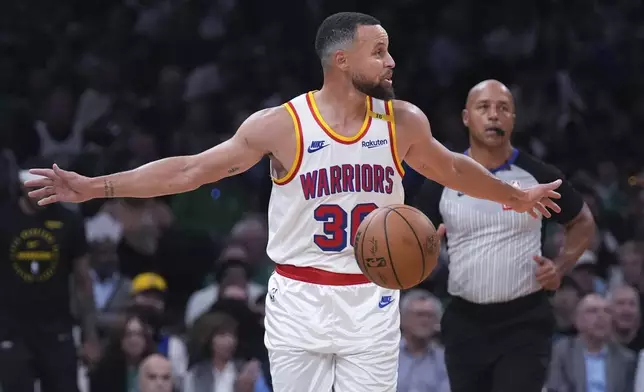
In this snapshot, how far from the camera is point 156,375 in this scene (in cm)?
814

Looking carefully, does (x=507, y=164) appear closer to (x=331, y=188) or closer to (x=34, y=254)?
(x=331, y=188)

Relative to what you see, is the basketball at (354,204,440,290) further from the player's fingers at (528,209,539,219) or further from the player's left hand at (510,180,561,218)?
the player's fingers at (528,209,539,219)

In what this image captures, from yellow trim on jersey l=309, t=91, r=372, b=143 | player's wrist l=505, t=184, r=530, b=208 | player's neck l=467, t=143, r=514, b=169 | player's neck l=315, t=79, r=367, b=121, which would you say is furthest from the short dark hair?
player's neck l=467, t=143, r=514, b=169

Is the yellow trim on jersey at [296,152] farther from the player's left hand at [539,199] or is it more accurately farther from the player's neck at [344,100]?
the player's left hand at [539,199]

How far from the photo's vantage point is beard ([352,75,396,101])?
5406 mm

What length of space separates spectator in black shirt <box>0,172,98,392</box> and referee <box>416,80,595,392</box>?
294 centimetres

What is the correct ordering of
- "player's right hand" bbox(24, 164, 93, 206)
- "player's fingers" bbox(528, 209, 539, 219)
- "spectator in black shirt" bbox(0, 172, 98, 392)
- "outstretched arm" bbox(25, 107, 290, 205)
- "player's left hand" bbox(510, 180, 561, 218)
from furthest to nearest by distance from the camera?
1. "spectator in black shirt" bbox(0, 172, 98, 392)
2. "player's fingers" bbox(528, 209, 539, 219)
3. "player's left hand" bbox(510, 180, 561, 218)
4. "outstretched arm" bbox(25, 107, 290, 205)
5. "player's right hand" bbox(24, 164, 93, 206)

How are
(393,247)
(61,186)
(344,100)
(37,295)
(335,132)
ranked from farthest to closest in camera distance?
(37,295)
(344,100)
(335,132)
(61,186)
(393,247)

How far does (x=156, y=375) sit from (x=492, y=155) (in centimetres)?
284

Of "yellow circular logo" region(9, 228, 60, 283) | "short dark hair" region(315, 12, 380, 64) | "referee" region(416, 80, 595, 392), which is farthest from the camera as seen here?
"yellow circular logo" region(9, 228, 60, 283)

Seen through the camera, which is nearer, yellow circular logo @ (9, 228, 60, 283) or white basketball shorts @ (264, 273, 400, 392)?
white basketball shorts @ (264, 273, 400, 392)

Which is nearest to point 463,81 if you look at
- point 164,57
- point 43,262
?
point 164,57

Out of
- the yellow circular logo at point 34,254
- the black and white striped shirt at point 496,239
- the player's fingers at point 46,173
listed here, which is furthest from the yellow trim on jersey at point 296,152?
the yellow circular logo at point 34,254

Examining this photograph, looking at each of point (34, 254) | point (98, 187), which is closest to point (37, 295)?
point (34, 254)
